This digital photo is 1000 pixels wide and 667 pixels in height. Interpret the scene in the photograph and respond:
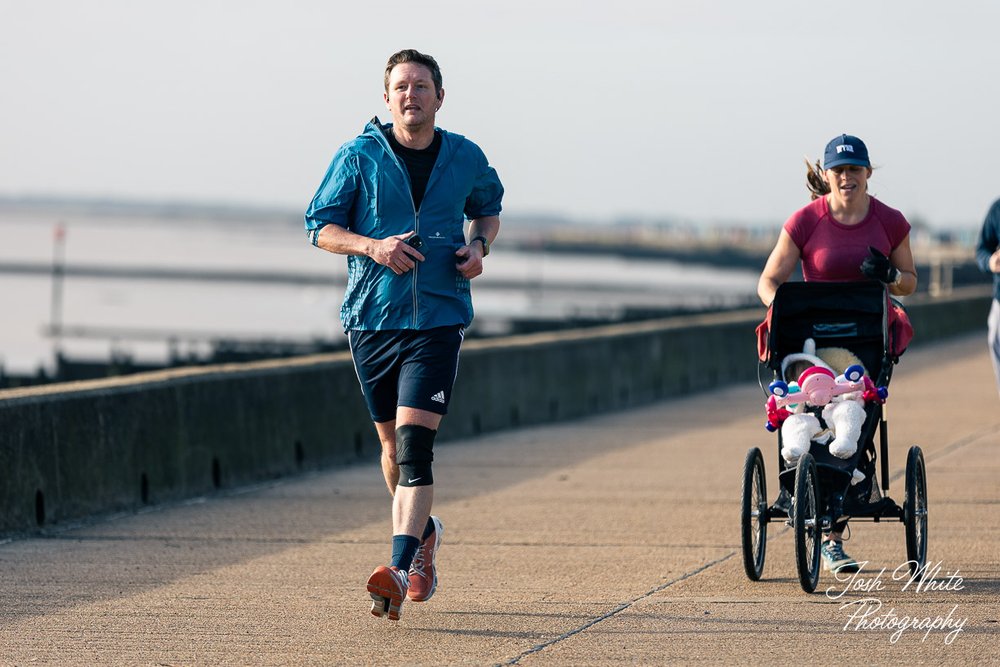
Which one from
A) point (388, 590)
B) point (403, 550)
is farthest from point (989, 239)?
point (388, 590)

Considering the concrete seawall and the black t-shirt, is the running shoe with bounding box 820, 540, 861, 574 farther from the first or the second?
the concrete seawall

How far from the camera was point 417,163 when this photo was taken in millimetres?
7523

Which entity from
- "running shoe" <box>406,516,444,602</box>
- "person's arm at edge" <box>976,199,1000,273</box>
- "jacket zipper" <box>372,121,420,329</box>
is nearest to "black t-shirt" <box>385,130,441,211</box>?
"jacket zipper" <box>372,121,420,329</box>

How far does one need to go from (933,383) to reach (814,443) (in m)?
13.8

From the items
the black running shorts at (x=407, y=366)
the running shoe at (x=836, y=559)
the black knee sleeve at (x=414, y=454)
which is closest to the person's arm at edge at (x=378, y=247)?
the black running shorts at (x=407, y=366)

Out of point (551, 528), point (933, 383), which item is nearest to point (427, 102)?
point (551, 528)

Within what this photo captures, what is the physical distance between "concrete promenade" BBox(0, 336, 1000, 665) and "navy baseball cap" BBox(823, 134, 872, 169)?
5.75ft

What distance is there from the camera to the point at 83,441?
10.5 metres

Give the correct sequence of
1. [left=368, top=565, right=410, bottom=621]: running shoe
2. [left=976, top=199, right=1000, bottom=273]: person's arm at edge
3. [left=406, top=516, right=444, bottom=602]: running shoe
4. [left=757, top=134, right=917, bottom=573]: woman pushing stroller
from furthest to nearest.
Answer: [left=976, top=199, right=1000, bottom=273]: person's arm at edge
[left=757, top=134, right=917, bottom=573]: woman pushing stroller
[left=406, top=516, right=444, bottom=602]: running shoe
[left=368, top=565, right=410, bottom=621]: running shoe

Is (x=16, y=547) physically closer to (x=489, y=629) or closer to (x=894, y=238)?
(x=489, y=629)

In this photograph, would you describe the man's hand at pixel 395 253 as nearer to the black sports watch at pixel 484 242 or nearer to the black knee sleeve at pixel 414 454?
the black sports watch at pixel 484 242

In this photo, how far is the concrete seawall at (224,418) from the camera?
10.2 m

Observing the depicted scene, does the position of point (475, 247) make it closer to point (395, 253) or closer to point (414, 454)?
point (395, 253)

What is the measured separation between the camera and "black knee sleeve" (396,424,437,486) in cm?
734
